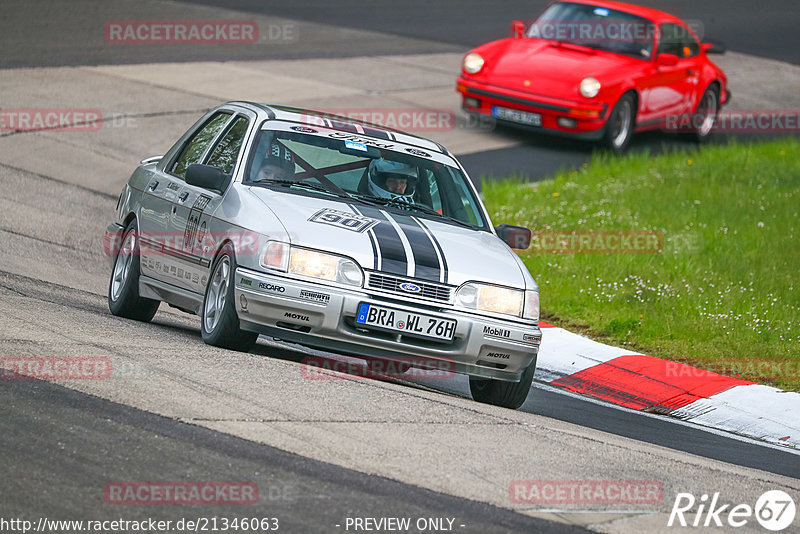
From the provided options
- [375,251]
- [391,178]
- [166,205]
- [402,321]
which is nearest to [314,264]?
[375,251]

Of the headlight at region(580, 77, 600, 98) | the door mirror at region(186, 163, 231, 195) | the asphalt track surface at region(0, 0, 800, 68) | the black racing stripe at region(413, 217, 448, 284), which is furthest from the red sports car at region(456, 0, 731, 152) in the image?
the door mirror at region(186, 163, 231, 195)

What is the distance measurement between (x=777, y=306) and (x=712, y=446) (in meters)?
3.56

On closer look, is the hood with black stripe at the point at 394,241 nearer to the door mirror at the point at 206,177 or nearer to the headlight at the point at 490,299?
the headlight at the point at 490,299

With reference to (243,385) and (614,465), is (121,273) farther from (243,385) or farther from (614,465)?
(614,465)

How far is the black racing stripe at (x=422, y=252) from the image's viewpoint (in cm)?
748

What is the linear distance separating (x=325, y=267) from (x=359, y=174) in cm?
140

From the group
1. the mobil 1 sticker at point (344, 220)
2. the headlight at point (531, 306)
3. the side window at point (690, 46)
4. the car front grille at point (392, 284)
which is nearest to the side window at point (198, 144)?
the mobil 1 sticker at point (344, 220)

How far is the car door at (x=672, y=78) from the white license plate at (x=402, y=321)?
471 inches

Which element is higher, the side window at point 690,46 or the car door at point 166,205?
the side window at point 690,46

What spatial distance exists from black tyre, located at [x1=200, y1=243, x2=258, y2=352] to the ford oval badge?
3.14 feet

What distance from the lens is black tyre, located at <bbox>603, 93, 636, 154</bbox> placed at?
59.5 feet

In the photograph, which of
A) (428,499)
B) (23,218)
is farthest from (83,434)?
(23,218)

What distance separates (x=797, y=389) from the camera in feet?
32.8

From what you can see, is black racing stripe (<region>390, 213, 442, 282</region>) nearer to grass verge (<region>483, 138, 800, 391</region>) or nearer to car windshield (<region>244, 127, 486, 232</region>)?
car windshield (<region>244, 127, 486, 232</region>)
